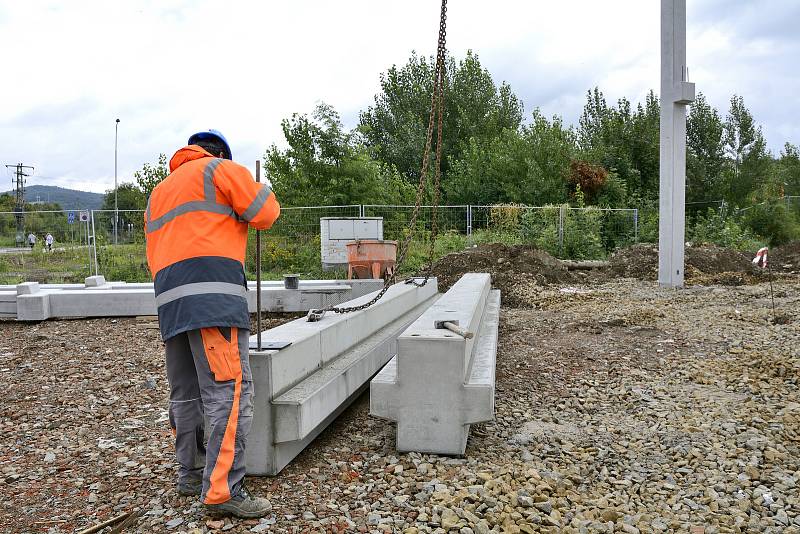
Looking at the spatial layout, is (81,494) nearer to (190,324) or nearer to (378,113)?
(190,324)

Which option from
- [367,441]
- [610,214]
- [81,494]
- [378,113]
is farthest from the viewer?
[378,113]

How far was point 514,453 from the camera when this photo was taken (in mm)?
4199

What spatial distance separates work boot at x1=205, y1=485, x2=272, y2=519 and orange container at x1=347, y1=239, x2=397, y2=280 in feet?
23.9

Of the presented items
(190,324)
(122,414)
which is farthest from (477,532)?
(122,414)

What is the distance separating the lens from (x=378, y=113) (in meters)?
38.2

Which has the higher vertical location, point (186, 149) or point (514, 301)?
point (186, 149)

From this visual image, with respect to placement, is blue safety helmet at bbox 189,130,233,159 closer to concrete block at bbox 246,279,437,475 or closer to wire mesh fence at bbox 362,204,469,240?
concrete block at bbox 246,279,437,475

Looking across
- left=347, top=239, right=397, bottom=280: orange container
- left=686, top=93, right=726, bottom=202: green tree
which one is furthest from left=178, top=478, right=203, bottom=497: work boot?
left=686, top=93, right=726, bottom=202: green tree

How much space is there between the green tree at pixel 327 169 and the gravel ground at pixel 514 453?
12875 millimetres

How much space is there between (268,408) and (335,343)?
1.33 m

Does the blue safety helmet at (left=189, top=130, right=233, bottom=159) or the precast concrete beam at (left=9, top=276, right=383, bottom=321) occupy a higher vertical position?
the blue safety helmet at (left=189, top=130, right=233, bottom=159)

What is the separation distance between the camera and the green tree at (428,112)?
34594mm

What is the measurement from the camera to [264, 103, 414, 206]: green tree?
19984mm

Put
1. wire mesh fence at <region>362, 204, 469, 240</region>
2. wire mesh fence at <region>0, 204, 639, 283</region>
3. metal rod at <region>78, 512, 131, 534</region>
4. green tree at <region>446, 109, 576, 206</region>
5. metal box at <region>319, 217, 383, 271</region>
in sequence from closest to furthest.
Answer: metal rod at <region>78, 512, 131, 534</region>, metal box at <region>319, 217, 383, 271</region>, wire mesh fence at <region>0, 204, 639, 283</region>, wire mesh fence at <region>362, 204, 469, 240</region>, green tree at <region>446, 109, 576, 206</region>
